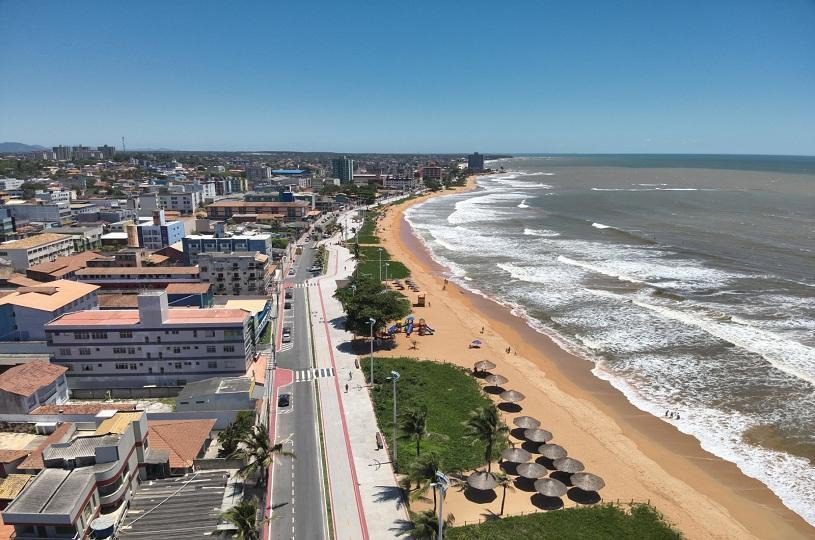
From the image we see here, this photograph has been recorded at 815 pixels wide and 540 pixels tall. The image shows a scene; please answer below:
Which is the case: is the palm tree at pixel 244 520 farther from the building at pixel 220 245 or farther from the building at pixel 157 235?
the building at pixel 157 235

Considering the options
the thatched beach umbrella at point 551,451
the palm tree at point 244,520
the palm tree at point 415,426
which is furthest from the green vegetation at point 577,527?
the palm tree at point 244,520

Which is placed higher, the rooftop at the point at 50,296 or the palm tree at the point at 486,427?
the rooftop at the point at 50,296

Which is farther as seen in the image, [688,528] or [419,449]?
[419,449]

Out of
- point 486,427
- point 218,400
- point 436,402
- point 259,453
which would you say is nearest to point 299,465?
point 259,453

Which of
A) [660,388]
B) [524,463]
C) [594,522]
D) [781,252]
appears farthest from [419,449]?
[781,252]

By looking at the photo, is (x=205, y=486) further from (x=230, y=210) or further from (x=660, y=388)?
(x=230, y=210)

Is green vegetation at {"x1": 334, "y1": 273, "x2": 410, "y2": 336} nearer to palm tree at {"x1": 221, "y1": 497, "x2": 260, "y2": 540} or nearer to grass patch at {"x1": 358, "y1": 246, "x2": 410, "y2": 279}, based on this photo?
grass patch at {"x1": 358, "y1": 246, "x2": 410, "y2": 279}
